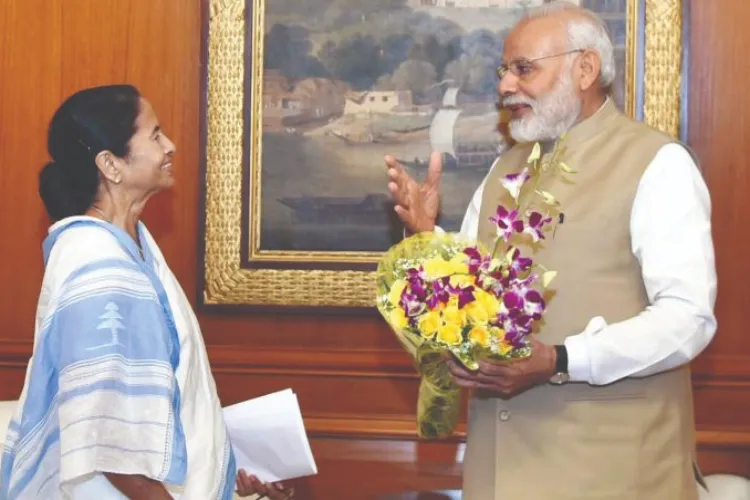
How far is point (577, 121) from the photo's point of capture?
242 centimetres

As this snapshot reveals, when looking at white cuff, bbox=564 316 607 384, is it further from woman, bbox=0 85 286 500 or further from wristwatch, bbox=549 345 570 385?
woman, bbox=0 85 286 500

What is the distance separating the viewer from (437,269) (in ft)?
6.22

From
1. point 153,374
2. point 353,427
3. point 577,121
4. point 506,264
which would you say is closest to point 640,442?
point 506,264

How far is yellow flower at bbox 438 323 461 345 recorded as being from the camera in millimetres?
1848

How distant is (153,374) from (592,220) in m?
1.02

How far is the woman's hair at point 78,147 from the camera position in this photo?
222 centimetres

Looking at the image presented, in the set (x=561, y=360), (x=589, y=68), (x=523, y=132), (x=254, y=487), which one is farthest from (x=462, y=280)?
(x=254, y=487)

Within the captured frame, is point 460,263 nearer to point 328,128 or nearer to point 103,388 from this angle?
point 103,388

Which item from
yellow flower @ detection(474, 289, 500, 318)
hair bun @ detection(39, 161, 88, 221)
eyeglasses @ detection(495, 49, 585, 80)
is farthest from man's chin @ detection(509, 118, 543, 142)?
hair bun @ detection(39, 161, 88, 221)

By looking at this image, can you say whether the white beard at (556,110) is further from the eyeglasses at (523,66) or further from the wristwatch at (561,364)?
the wristwatch at (561,364)

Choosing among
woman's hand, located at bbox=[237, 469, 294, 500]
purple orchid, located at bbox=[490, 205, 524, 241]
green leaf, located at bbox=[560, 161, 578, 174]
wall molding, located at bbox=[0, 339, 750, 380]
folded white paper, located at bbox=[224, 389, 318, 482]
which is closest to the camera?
purple orchid, located at bbox=[490, 205, 524, 241]

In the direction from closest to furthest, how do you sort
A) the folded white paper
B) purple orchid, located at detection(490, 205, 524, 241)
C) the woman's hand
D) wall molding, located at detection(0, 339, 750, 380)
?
purple orchid, located at detection(490, 205, 524, 241), the folded white paper, the woman's hand, wall molding, located at detection(0, 339, 750, 380)

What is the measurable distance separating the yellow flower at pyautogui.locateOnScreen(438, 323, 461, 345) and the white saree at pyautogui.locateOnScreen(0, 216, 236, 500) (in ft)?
2.05

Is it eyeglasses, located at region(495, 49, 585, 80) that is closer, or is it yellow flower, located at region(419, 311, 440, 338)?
yellow flower, located at region(419, 311, 440, 338)
